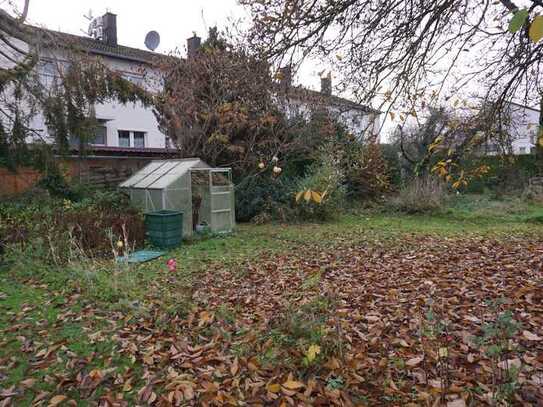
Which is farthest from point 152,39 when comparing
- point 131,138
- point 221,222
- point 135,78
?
point 221,222

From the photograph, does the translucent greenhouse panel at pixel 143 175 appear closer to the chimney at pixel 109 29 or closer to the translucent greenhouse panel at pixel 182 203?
the translucent greenhouse panel at pixel 182 203

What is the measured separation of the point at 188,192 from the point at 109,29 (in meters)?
15.3

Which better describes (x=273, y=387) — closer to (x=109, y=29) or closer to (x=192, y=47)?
(x=192, y=47)

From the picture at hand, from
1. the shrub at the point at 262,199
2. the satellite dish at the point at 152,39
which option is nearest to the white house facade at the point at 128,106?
the satellite dish at the point at 152,39

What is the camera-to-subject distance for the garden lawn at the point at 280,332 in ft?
8.09

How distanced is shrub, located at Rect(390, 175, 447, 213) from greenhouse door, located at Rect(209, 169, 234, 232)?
6.54 meters

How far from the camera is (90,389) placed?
259 cm

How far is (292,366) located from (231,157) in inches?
394

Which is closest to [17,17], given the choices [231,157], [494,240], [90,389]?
[231,157]

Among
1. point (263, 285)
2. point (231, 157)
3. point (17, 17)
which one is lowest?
point (263, 285)

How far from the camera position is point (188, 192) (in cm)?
947

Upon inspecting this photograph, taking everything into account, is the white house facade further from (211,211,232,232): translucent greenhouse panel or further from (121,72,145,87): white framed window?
(211,211,232,232): translucent greenhouse panel

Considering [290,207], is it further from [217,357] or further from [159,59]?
[217,357]

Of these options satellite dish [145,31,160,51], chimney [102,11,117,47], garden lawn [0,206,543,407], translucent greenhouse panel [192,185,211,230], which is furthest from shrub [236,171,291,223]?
chimney [102,11,117,47]
